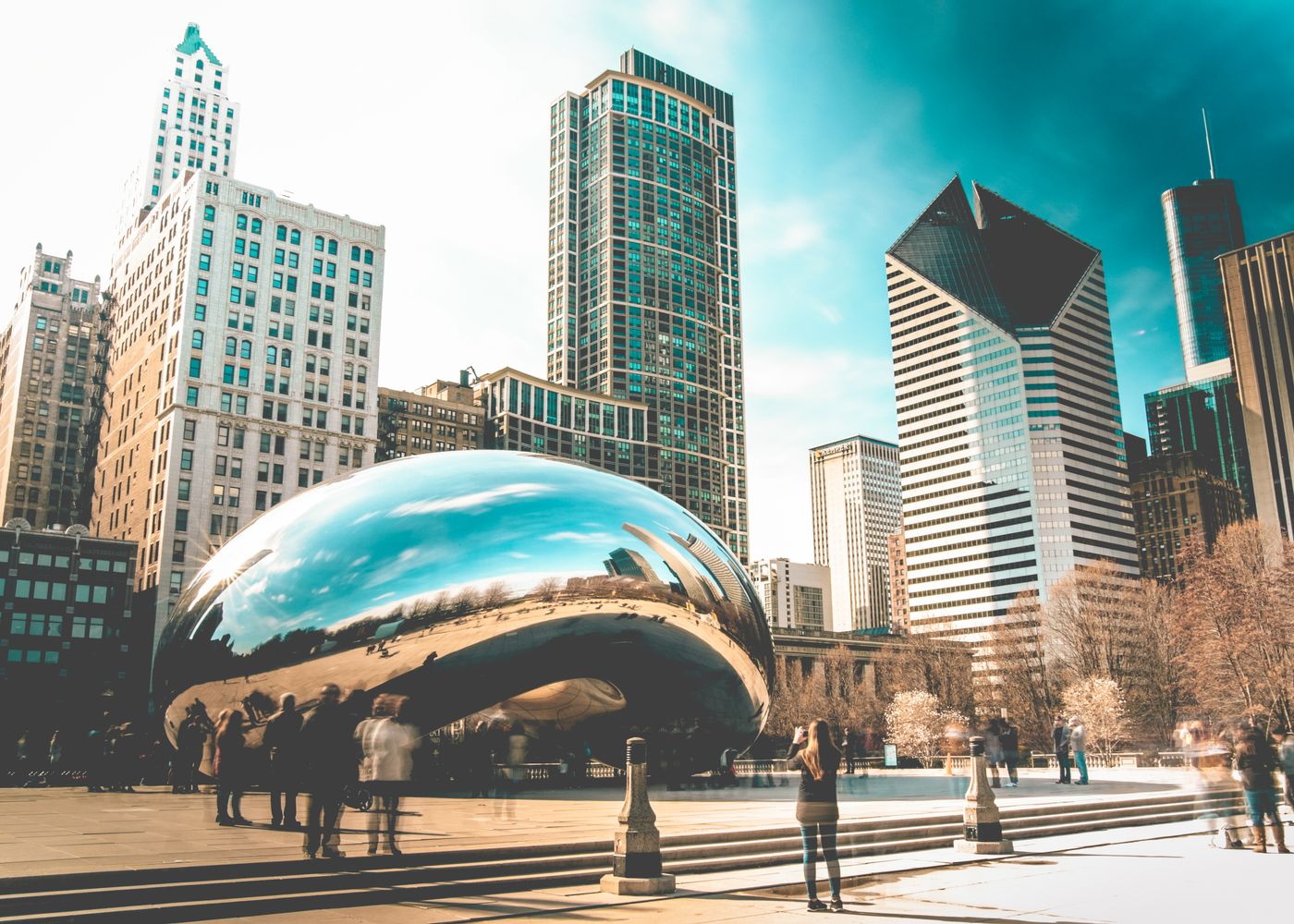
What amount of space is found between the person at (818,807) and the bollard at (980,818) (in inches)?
175

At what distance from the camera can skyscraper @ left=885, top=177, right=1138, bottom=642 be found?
168 m

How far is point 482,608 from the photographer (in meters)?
7.89

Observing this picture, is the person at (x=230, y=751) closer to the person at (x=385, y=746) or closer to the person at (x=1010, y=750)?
the person at (x=385, y=746)

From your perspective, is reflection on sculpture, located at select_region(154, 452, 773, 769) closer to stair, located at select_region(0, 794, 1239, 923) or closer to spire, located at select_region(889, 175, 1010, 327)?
stair, located at select_region(0, 794, 1239, 923)

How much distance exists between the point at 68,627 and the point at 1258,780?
8506 cm

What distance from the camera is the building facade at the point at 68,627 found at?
73812 millimetres

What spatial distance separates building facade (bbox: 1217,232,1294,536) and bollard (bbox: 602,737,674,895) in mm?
19423

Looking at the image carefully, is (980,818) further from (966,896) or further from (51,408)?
(51,408)

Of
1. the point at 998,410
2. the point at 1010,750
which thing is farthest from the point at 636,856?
the point at 998,410

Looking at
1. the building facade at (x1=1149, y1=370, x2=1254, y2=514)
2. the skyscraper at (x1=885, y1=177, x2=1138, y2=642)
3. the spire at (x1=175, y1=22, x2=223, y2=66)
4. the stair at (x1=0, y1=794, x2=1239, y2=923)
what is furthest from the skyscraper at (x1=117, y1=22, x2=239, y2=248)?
the stair at (x1=0, y1=794, x2=1239, y2=923)

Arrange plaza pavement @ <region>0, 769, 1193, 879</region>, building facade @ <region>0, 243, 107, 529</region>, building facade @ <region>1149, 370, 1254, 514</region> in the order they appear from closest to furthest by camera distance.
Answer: plaza pavement @ <region>0, 769, 1193, 879</region> → building facade @ <region>0, 243, 107, 529</region> → building facade @ <region>1149, 370, 1254, 514</region>

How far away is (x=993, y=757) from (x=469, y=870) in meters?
20.8

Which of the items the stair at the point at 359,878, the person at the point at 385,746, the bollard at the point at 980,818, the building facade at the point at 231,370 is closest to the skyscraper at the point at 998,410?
the building facade at the point at 231,370

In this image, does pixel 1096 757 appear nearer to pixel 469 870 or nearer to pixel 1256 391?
pixel 1256 391
